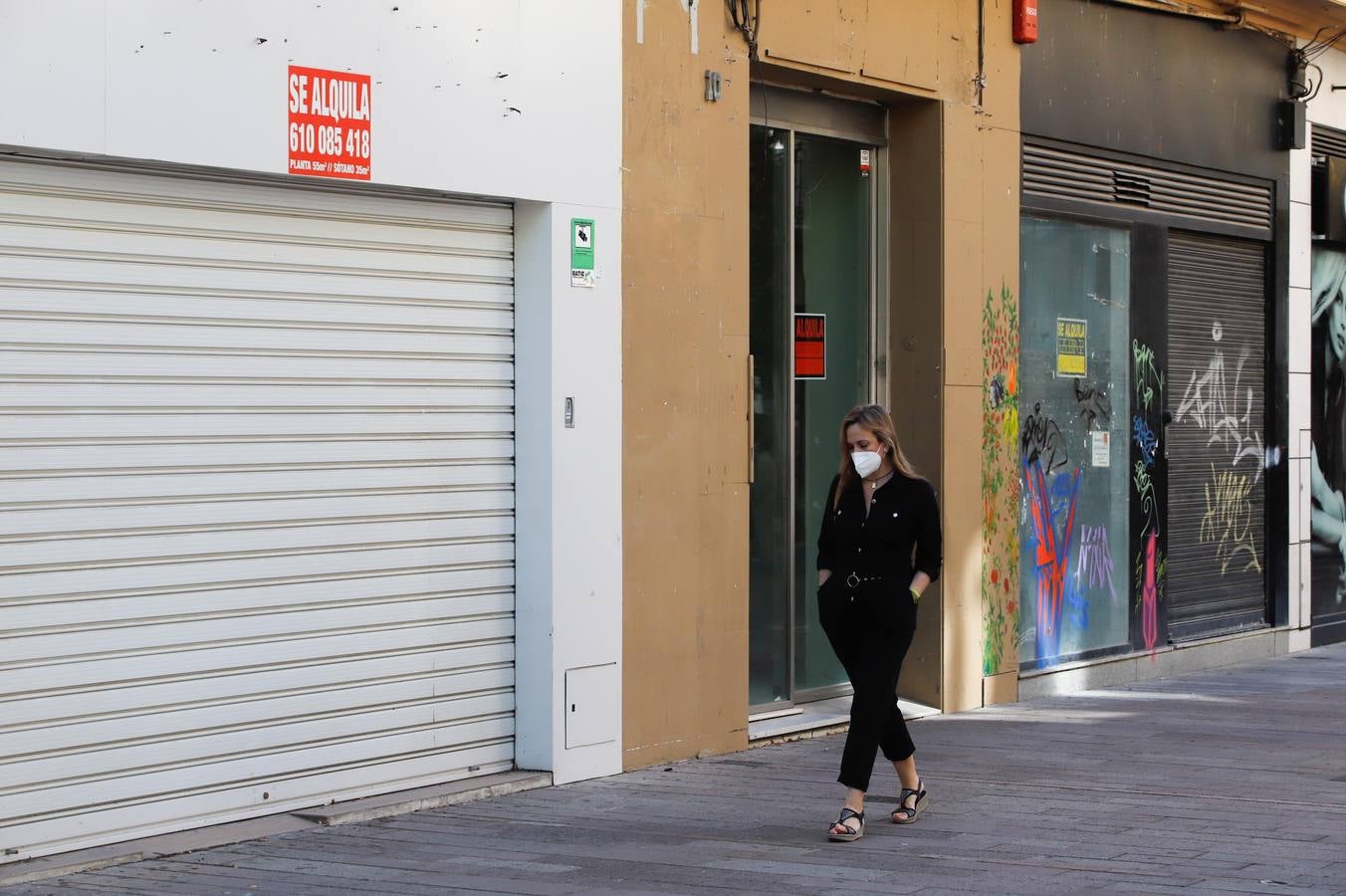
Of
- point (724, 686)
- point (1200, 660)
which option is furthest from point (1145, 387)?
point (724, 686)

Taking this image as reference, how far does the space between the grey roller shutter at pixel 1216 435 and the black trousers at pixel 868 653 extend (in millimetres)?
6799

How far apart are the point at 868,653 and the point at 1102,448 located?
19.9 feet

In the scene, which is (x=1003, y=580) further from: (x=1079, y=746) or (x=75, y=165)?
(x=75, y=165)

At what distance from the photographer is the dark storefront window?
12.9m

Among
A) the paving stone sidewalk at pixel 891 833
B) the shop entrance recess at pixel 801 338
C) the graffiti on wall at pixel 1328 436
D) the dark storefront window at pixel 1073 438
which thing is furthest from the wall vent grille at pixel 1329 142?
the paving stone sidewalk at pixel 891 833

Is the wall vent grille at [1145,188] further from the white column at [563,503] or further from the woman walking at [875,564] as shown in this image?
the woman walking at [875,564]

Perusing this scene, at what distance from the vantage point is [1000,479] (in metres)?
12.5

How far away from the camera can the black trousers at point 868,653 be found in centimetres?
796

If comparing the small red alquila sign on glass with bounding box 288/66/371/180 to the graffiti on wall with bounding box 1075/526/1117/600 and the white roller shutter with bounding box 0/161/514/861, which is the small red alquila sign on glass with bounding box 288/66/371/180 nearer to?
the white roller shutter with bounding box 0/161/514/861

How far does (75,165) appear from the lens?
7.35 metres

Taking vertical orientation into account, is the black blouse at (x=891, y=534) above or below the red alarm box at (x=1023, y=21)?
below

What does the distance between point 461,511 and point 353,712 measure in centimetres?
112

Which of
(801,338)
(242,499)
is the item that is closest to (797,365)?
(801,338)

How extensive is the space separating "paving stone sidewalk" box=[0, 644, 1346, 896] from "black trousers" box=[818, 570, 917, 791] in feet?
1.15
